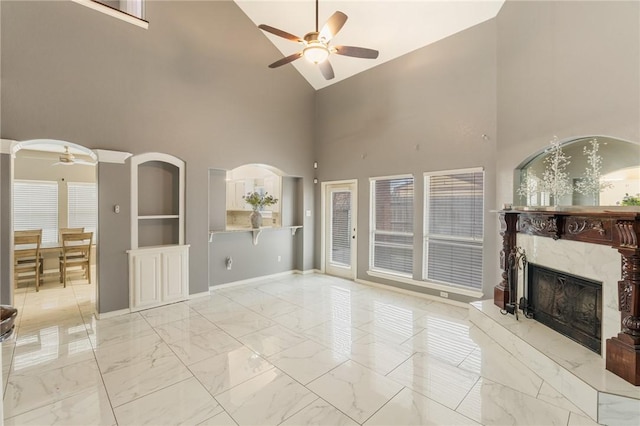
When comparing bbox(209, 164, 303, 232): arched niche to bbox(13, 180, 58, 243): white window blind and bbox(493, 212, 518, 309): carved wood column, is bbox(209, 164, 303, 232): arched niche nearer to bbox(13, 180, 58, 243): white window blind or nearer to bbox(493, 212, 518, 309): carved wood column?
bbox(493, 212, 518, 309): carved wood column

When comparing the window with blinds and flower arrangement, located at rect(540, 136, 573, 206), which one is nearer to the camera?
flower arrangement, located at rect(540, 136, 573, 206)

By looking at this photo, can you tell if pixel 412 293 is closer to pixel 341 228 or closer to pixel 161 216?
pixel 341 228

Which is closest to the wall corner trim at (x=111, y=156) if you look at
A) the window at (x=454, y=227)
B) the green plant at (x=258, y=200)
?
the green plant at (x=258, y=200)

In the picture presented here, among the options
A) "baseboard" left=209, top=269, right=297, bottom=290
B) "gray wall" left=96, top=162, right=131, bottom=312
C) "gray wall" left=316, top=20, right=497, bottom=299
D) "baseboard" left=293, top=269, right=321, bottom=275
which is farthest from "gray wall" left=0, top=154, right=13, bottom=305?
"gray wall" left=316, top=20, right=497, bottom=299

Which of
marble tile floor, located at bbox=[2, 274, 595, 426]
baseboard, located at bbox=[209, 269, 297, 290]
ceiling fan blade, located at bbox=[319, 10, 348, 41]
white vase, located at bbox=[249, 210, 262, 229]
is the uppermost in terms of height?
ceiling fan blade, located at bbox=[319, 10, 348, 41]

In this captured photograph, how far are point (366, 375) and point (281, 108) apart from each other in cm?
528

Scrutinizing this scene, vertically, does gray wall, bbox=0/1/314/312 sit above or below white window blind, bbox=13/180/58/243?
above

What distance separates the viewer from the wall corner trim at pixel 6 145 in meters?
3.49

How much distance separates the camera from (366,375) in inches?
110

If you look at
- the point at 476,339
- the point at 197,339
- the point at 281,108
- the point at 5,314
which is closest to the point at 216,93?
the point at 281,108

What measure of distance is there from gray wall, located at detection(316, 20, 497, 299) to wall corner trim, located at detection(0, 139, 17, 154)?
4.96 m

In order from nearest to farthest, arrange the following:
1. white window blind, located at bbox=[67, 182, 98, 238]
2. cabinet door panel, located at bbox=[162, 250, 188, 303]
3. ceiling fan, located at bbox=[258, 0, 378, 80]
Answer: ceiling fan, located at bbox=[258, 0, 378, 80] < cabinet door panel, located at bbox=[162, 250, 188, 303] < white window blind, located at bbox=[67, 182, 98, 238]

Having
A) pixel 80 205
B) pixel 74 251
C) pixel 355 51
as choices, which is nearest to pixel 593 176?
pixel 355 51

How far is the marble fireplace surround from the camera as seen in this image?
219cm
